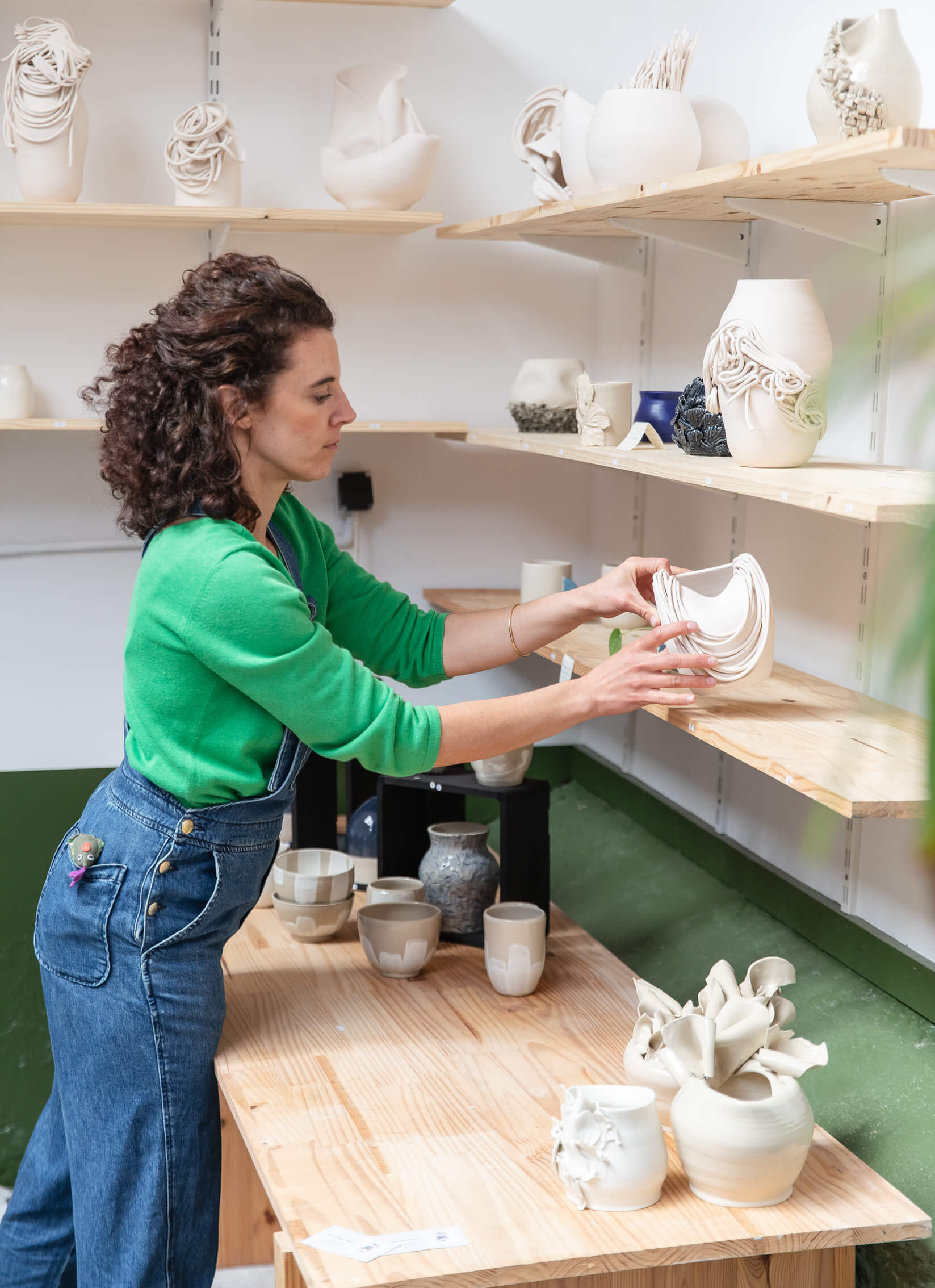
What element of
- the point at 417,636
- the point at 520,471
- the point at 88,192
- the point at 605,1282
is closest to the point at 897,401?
the point at 417,636

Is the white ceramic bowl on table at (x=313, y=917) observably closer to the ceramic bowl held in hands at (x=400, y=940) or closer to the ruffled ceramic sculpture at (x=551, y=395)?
the ceramic bowl held in hands at (x=400, y=940)

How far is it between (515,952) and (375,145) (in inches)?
60.6

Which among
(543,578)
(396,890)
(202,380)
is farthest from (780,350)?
(396,890)

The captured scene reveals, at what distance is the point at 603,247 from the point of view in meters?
2.59

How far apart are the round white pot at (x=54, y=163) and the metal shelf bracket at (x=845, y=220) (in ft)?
4.28

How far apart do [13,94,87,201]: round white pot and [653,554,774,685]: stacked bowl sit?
4.86 feet

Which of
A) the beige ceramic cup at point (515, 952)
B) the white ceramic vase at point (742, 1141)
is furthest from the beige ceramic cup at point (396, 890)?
the white ceramic vase at point (742, 1141)

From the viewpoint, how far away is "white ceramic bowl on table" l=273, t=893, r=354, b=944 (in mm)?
2025

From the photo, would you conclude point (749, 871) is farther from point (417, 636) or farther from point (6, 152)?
point (6, 152)

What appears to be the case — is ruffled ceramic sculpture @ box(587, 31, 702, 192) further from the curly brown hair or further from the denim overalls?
the denim overalls

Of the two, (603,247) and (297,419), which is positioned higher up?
(603,247)

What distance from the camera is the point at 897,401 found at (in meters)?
1.69

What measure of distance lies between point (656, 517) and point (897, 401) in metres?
0.93

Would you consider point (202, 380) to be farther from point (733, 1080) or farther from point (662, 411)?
point (733, 1080)
